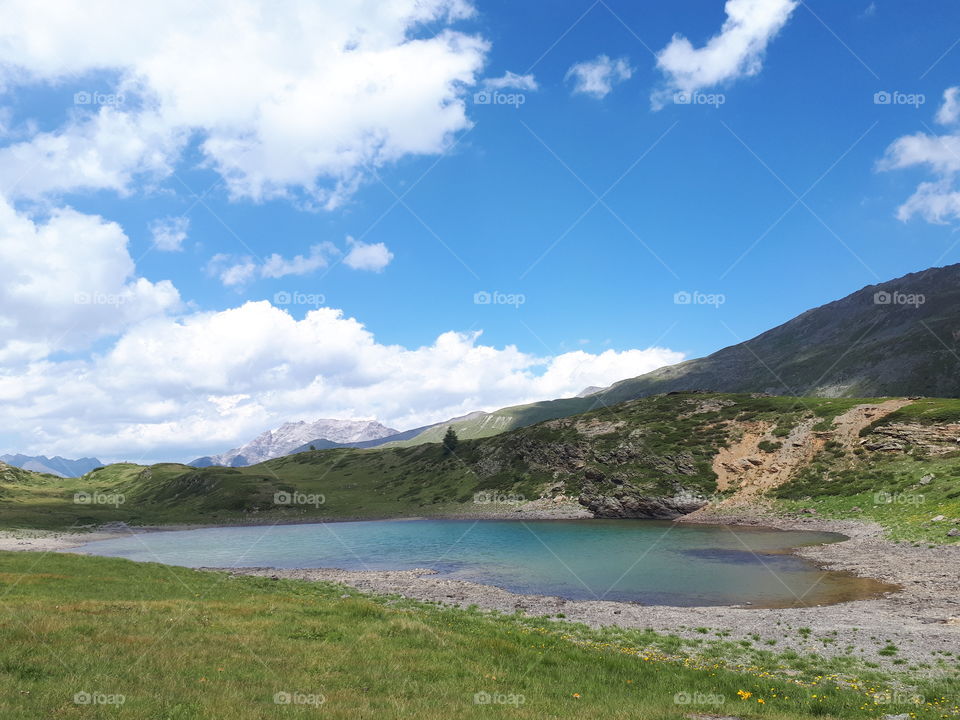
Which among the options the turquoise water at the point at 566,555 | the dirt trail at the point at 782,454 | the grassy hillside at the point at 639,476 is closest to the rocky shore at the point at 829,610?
the turquoise water at the point at 566,555

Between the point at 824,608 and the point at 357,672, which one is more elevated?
the point at 357,672

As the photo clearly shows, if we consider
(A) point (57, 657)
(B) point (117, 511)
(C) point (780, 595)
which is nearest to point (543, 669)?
(A) point (57, 657)

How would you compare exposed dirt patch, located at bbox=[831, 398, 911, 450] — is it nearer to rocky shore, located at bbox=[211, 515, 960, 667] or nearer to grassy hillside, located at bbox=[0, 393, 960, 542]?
grassy hillside, located at bbox=[0, 393, 960, 542]

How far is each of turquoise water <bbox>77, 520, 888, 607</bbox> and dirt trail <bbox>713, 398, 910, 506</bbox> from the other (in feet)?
66.5

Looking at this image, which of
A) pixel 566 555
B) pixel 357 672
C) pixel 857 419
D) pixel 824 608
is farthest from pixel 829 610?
pixel 857 419

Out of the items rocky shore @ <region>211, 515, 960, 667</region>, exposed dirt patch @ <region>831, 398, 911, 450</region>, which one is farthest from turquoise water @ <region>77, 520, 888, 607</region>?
exposed dirt patch @ <region>831, 398, 911, 450</region>

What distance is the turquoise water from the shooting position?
46.7m

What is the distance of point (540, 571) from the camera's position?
60375 mm

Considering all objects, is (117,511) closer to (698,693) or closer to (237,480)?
(237,480)

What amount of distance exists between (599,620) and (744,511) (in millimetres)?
74598

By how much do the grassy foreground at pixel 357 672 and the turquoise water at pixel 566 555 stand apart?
20.8 metres

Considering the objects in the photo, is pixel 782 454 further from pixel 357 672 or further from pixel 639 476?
pixel 357 672

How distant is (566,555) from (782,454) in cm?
6508

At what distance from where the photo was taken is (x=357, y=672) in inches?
735
